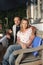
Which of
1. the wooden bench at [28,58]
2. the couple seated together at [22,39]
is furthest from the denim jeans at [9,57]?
the wooden bench at [28,58]

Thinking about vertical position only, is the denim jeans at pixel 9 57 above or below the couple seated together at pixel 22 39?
below

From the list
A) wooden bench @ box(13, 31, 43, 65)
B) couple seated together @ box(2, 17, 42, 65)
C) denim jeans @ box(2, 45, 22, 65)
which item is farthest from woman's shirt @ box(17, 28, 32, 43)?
wooden bench @ box(13, 31, 43, 65)

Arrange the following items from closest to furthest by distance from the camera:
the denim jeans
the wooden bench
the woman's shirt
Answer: the wooden bench
the denim jeans
the woman's shirt

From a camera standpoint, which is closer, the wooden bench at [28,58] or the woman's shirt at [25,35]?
the wooden bench at [28,58]

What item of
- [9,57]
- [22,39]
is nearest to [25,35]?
[22,39]

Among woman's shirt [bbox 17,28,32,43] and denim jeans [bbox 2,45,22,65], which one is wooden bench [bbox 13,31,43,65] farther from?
woman's shirt [bbox 17,28,32,43]

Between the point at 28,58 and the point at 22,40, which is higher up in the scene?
the point at 22,40

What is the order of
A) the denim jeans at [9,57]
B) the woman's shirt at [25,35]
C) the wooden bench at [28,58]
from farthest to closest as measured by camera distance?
the woman's shirt at [25,35] → the denim jeans at [9,57] → the wooden bench at [28,58]

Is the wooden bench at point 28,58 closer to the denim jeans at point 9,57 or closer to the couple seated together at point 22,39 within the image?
the denim jeans at point 9,57

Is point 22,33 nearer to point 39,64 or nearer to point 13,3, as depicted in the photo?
point 39,64

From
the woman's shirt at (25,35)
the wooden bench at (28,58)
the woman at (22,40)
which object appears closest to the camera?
the wooden bench at (28,58)

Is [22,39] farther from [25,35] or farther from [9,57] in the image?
[9,57]

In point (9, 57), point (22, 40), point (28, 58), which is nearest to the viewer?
point (28, 58)

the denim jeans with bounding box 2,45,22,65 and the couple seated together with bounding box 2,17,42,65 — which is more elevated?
the couple seated together with bounding box 2,17,42,65
